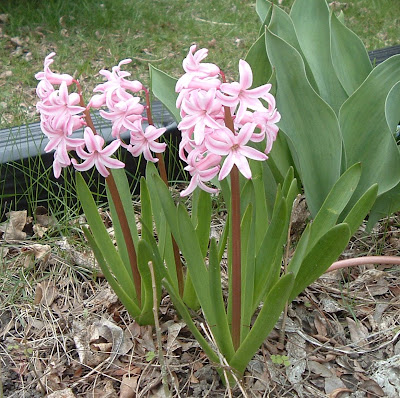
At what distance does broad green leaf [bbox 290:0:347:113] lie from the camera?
167 cm

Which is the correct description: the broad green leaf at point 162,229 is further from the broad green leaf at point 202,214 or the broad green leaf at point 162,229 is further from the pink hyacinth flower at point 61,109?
the pink hyacinth flower at point 61,109

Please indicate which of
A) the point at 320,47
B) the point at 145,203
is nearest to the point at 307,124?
the point at 320,47

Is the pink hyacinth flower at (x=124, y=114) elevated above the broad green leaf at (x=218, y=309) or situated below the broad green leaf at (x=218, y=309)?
above

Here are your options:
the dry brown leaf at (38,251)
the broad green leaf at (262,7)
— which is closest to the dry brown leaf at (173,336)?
the dry brown leaf at (38,251)

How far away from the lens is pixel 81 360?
1360 mm

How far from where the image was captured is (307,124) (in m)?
1.51

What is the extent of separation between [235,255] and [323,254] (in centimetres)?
25

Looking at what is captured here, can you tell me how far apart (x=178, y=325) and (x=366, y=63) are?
102 centimetres

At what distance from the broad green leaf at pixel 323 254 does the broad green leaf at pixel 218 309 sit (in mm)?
237

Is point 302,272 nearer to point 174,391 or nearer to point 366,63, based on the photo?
point 174,391

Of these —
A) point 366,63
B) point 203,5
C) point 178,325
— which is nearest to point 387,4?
point 203,5

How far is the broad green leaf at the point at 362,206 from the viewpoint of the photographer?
124 centimetres

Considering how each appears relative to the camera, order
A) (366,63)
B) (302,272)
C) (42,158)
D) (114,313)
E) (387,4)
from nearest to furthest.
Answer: (302,272) → (114,313) → (366,63) → (42,158) → (387,4)

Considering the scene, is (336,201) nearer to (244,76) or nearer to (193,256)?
(193,256)
